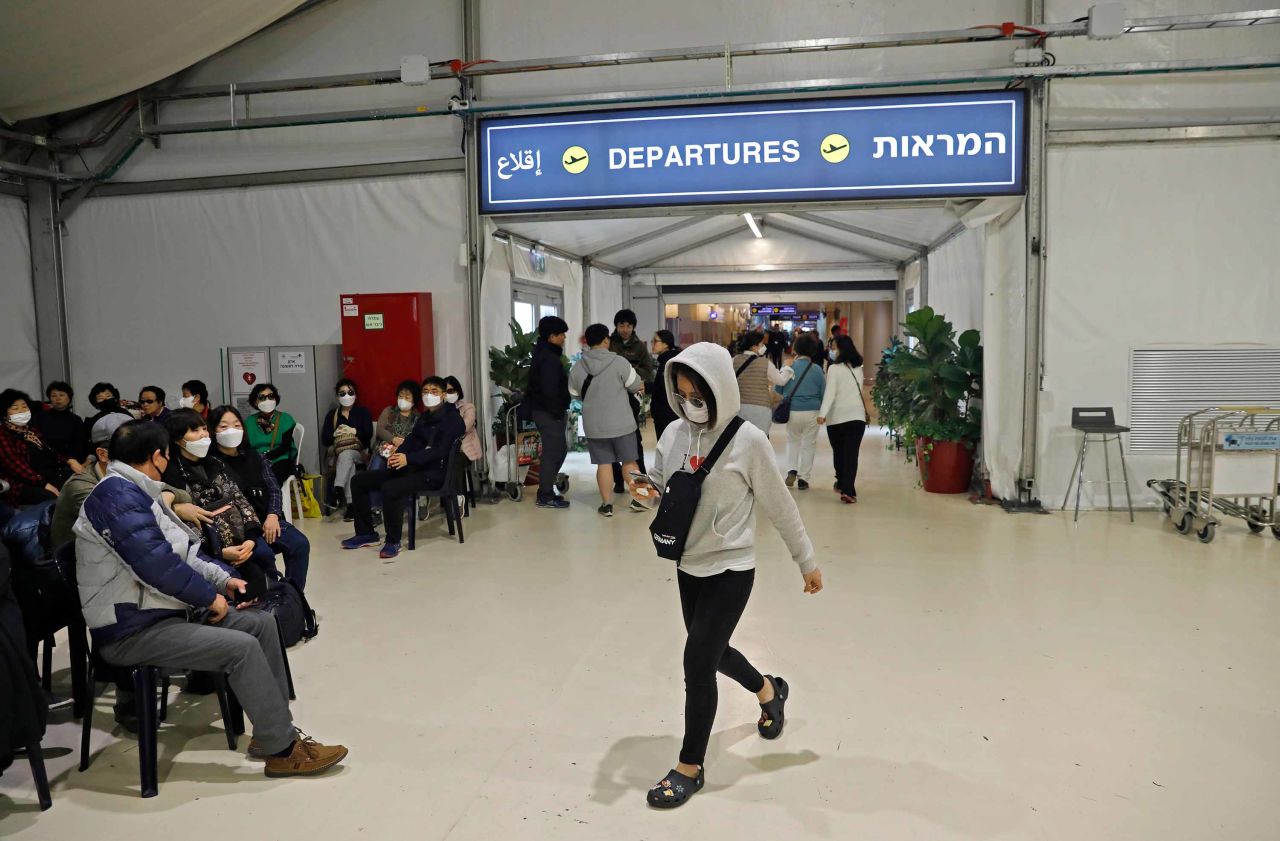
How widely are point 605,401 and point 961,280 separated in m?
4.24

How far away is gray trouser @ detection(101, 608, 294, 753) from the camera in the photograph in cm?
277

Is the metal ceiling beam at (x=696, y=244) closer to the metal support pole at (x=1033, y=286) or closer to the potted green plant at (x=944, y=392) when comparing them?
the potted green plant at (x=944, y=392)

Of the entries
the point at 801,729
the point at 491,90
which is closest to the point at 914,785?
the point at 801,729

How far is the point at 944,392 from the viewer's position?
24.2 ft

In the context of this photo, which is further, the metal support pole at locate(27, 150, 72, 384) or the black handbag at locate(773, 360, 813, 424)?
the metal support pole at locate(27, 150, 72, 384)

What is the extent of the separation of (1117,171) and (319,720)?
251 inches

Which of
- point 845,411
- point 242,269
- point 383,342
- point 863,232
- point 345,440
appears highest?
point 863,232

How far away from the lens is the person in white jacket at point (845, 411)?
7238mm

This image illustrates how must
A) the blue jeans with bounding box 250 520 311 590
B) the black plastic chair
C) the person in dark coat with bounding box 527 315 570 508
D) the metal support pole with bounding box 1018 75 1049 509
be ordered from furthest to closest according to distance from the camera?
1. the person in dark coat with bounding box 527 315 570 508
2. the metal support pole with bounding box 1018 75 1049 509
3. the black plastic chair
4. the blue jeans with bounding box 250 520 311 590

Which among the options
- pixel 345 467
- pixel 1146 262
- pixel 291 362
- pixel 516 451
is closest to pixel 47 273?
pixel 291 362

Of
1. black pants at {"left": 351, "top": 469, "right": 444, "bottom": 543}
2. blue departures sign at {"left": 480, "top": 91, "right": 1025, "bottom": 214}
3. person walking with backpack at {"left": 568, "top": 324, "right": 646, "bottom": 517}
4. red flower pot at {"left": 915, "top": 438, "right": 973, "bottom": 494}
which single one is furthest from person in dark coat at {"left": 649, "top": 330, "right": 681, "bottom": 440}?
red flower pot at {"left": 915, "top": 438, "right": 973, "bottom": 494}

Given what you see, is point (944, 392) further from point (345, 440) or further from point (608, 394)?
point (345, 440)

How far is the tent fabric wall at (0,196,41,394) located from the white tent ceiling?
96cm

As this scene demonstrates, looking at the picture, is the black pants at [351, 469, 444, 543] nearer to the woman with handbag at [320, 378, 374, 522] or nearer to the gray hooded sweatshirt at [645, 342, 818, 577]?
the woman with handbag at [320, 378, 374, 522]
